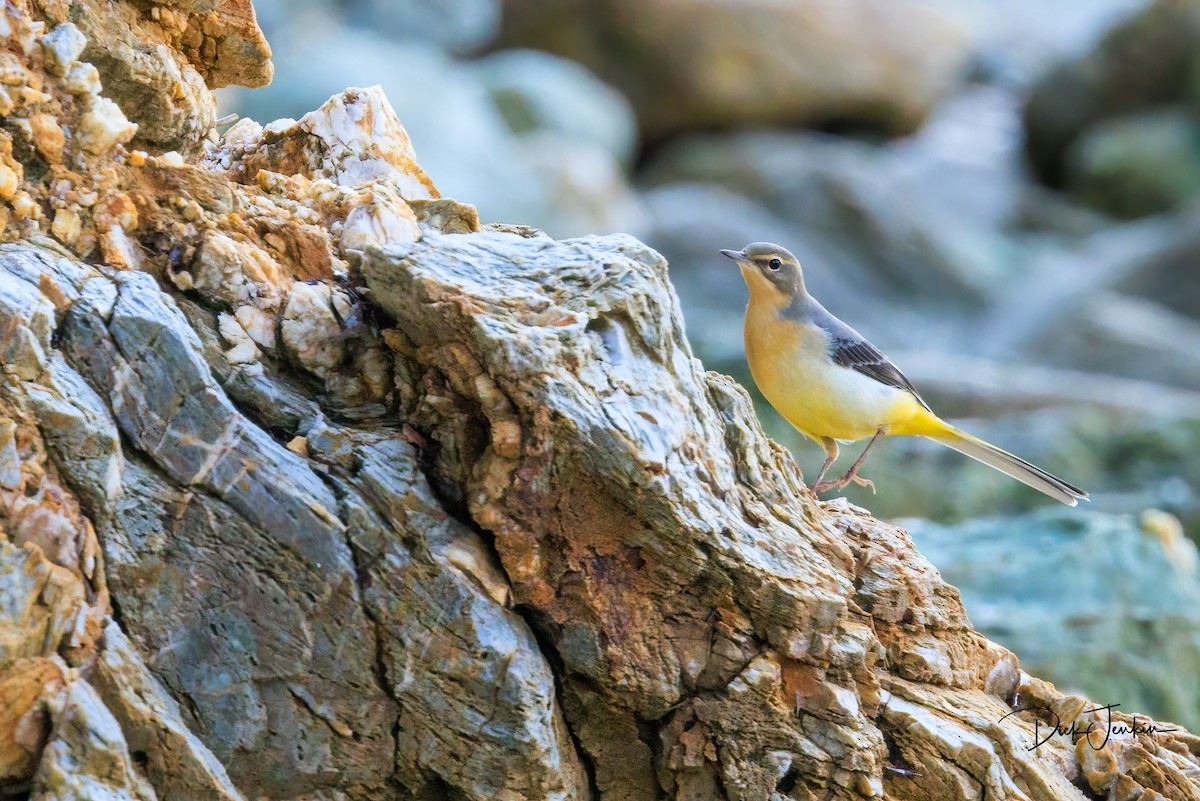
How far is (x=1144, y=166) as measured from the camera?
3256cm

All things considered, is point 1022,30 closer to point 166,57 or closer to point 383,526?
point 166,57

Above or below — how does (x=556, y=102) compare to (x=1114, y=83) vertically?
below

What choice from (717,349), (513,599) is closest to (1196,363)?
(717,349)

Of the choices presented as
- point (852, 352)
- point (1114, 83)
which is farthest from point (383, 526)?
point (1114, 83)

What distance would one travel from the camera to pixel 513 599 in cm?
522

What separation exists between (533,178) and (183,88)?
62.0 feet

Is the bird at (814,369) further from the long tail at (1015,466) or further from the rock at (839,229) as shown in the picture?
the rock at (839,229)

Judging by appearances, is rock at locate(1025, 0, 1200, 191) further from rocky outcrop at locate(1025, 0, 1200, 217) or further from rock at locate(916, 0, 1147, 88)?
rock at locate(916, 0, 1147, 88)

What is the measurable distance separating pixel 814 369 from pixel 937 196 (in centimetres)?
2818

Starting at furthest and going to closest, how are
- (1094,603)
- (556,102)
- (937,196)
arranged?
(937,196) < (556,102) < (1094,603)

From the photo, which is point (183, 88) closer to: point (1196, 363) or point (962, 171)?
point (1196, 363)

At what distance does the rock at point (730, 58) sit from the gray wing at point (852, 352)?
90.1 feet

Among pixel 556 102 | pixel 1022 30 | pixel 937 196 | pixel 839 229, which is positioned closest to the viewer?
pixel 839 229

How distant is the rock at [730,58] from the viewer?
34344 mm
